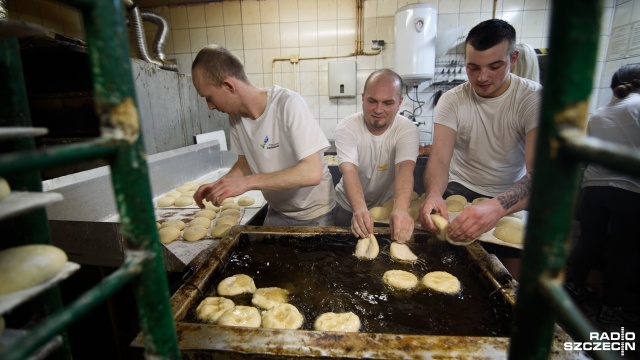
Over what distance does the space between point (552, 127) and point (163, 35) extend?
16.6ft

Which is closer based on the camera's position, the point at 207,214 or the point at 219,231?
the point at 219,231

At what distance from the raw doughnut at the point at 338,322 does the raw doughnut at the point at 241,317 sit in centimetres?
25

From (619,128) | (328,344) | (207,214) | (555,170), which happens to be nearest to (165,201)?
(207,214)

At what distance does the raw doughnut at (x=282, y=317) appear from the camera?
121cm

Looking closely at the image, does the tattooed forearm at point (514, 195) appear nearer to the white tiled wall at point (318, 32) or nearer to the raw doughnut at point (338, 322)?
the raw doughnut at point (338, 322)

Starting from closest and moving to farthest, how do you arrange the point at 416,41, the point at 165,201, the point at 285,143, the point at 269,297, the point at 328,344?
the point at 328,344
the point at 269,297
the point at 285,143
the point at 165,201
the point at 416,41

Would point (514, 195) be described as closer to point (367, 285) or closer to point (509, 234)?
point (509, 234)

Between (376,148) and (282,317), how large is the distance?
1.57 m

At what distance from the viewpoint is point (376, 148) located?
244 cm

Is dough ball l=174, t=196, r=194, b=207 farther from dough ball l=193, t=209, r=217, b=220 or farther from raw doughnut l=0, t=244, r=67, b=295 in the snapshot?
raw doughnut l=0, t=244, r=67, b=295

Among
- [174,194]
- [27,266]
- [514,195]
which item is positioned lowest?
[174,194]

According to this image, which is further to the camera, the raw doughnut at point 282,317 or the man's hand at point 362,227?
the man's hand at point 362,227

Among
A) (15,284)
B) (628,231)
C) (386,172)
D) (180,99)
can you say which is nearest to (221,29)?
(180,99)

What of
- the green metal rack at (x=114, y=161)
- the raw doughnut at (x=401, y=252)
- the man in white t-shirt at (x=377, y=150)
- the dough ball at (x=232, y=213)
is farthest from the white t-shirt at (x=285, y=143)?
the green metal rack at (x=114, y=161)
